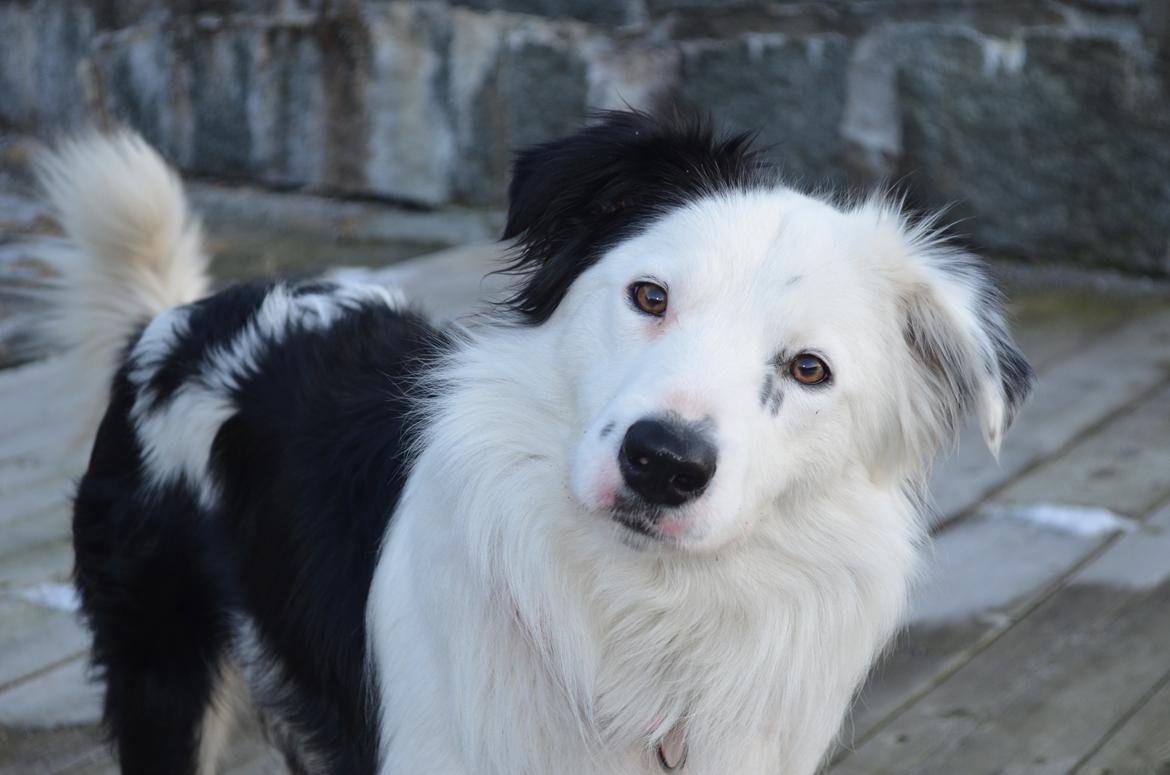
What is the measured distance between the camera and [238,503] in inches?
88.4

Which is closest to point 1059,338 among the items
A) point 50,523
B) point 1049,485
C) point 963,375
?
point 1049,485

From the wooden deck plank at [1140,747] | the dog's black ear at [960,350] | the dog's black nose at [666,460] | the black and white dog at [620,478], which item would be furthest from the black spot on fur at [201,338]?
the wooden deck plank at [1140,747]

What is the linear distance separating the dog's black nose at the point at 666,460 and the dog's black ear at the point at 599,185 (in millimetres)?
437

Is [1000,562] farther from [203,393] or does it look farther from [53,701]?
[53,701]

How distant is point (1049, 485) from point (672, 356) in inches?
77.5

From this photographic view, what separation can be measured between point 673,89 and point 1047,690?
3.14m

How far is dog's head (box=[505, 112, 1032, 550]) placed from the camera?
1638mm

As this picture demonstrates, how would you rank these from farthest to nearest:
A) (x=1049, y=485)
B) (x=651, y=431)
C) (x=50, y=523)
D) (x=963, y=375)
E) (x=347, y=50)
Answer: (x=347, y=50) → (x=1049, y=485) → (x=50, y=523) → (x=963, y=375) → (x=651, y=431)

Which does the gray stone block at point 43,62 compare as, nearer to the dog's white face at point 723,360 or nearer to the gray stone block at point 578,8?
the gray stone block at point 578,8

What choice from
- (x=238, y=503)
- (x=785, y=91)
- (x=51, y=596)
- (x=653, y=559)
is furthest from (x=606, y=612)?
(x=785, y=91)

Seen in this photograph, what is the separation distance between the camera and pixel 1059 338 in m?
4.23

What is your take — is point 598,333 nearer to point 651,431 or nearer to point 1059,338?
point 651,431

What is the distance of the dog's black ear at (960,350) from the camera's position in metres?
1.91

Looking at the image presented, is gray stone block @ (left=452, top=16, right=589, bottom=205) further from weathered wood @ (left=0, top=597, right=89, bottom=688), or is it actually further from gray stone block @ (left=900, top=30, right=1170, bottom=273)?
weathered wood @ (left=0, top=597, right=89, bottom=688)
